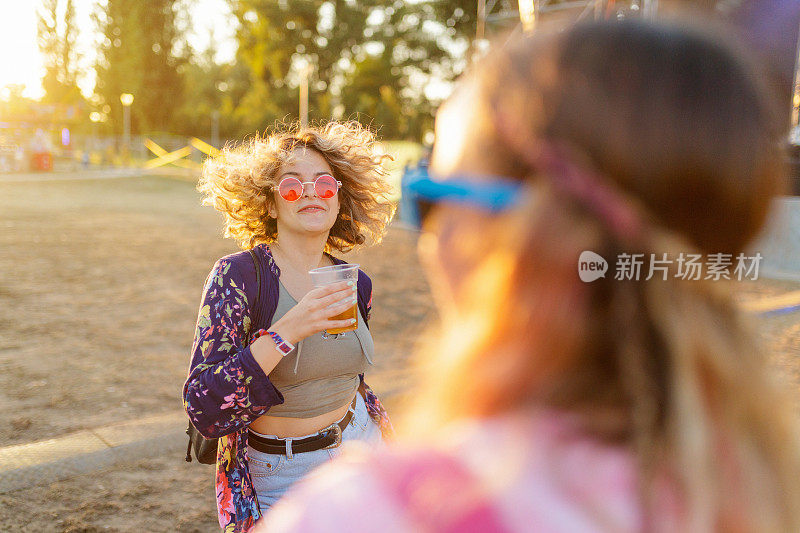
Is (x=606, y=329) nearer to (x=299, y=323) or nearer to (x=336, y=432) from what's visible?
(x=299, y=323)

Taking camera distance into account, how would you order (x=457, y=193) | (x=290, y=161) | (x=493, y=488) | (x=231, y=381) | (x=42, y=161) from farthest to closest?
1. (x=42, y=161)
2. (x=290, y=161)
3. (x=231, y=381)
4. (x=457, y=193)
5. (x=493, y=488)

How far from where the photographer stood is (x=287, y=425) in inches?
87.0

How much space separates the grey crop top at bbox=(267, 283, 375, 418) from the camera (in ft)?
7.23

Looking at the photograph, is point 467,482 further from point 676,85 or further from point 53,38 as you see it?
point 53,38

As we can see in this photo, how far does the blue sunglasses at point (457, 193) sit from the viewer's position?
2.48 ft

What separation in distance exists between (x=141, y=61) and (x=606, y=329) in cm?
5478

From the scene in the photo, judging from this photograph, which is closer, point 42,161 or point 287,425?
point 287,425

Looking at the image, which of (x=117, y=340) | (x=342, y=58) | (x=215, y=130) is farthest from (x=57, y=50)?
(x=117, y=340)

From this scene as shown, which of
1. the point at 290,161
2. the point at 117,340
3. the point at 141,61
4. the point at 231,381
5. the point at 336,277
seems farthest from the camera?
the point at 141,61

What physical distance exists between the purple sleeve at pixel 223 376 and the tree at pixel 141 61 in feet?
172

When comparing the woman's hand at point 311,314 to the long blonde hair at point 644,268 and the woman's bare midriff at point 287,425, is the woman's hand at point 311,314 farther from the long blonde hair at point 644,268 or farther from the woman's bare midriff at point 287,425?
the long blonde hair at point 644,268

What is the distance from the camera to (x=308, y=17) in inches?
1662

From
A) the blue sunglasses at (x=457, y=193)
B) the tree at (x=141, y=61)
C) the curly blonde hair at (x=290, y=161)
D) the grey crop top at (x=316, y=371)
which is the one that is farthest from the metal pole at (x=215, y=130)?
the blue sunglasses at (x=457, y=193)

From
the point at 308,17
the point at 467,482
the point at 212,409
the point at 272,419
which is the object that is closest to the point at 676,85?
the point at 467,482
